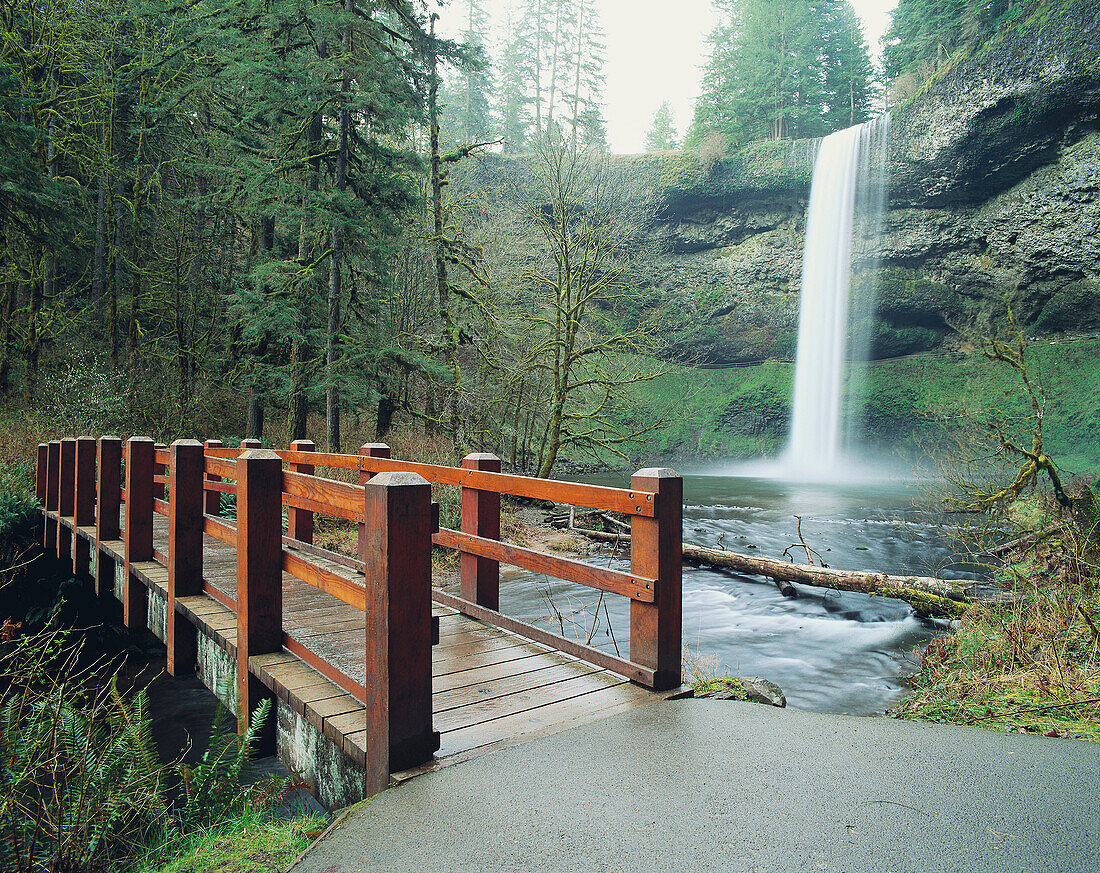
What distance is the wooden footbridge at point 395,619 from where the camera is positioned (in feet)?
7.44

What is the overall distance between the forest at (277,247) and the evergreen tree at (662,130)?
138 feet

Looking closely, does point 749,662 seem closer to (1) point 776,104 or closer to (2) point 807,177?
(2) point 807,177

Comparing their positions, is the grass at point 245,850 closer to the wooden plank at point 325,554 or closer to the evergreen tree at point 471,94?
the wooden plank at point 325,554

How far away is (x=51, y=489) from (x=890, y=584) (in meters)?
10.2

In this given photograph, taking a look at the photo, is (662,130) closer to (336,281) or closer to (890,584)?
(336,281)

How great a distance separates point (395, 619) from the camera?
2229 millimetres

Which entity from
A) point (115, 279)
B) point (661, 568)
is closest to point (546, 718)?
point (661, 568)

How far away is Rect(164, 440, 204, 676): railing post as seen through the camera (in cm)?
435

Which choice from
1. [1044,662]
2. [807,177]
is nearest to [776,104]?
[807,177]

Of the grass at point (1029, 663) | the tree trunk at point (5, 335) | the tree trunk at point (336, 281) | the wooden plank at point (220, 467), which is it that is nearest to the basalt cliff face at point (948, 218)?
the tree trunk at point (336, 281)

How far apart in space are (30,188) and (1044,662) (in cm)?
1475

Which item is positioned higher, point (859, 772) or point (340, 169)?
point (340, 169)

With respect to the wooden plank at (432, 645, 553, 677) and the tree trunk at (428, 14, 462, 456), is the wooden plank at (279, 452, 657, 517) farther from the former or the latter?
the tree trunk at (428, 14, 462, 456)

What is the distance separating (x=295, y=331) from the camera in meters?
12.2
